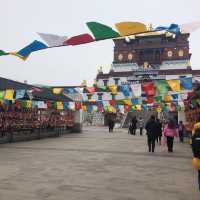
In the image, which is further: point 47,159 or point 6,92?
point 6,92

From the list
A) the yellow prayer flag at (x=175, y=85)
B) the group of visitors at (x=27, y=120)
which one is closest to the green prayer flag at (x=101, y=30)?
the yellow prayer flag at (x=175, y=85)

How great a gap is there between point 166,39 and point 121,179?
64.7 metres

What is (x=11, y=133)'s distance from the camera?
20172 mm

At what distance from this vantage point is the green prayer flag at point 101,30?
876cm

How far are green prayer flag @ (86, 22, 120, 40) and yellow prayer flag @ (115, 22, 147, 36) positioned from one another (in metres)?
0.18

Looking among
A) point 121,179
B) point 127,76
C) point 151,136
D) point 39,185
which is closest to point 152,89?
point 151,136

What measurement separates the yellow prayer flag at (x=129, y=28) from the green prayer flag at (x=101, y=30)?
0.18 m

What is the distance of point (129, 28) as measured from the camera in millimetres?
8914

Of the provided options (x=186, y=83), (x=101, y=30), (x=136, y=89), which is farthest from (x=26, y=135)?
(x=101, y=30)

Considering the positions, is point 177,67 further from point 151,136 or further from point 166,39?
point 151,136

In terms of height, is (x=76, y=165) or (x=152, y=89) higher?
(x=152, y=89)

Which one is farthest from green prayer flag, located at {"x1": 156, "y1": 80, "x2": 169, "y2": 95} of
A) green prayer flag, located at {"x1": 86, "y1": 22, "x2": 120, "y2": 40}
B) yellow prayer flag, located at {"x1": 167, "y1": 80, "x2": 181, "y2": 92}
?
green prayer flag, located at {"x1": 86, "y1": 22, "x2": 120, "y2": 40}

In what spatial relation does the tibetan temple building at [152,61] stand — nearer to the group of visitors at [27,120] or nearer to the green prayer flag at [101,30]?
the group of visitors at [27,120]

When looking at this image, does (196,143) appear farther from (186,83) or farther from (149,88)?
(149,88)
